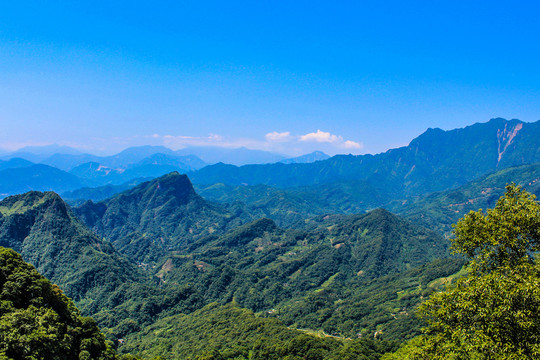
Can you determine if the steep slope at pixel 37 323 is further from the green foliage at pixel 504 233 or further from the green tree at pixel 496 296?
the green foliage at pixel 504 233

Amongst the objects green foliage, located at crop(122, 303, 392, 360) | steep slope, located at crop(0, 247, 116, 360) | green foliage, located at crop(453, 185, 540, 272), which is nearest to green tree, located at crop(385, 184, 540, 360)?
green foliage, located at crop(453, 185, 540, 272)

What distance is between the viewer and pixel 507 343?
20.8 meters

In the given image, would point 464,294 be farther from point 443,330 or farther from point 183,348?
point 183,348

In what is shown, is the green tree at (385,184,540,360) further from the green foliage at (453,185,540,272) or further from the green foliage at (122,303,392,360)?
the green foliage at (122,303,392,360)

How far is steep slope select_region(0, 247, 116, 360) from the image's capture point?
41.8m

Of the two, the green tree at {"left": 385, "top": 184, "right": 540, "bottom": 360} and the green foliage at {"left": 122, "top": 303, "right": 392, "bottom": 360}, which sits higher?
the green tree at {"left": 385, "top": 184, "right": 540, "bottom": 360}

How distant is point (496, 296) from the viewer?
2192 centimetres

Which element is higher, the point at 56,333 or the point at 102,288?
the point at 56,333

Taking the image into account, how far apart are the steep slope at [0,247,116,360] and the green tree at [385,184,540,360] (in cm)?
4984

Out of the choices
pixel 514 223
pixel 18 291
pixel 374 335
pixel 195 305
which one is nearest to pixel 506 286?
pixel 514 223

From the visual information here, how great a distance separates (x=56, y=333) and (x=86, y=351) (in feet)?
27.5

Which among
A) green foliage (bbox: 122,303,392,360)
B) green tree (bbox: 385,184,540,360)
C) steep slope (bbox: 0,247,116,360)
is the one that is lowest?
green foliage (bbox: 122,303,392,360)

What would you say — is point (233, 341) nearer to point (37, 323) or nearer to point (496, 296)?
point (37, 323)

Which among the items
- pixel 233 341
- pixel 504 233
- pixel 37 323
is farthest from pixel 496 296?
pixel 233 341
